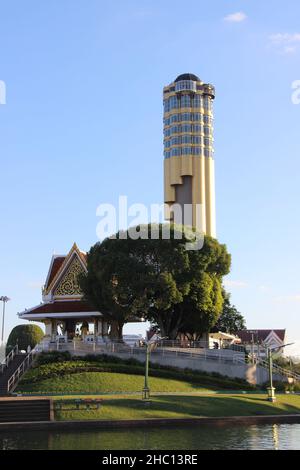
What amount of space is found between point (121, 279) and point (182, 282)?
4891 mm

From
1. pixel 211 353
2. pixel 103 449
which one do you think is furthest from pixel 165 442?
pixel 211 353

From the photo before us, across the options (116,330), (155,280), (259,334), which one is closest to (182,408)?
(155,280)

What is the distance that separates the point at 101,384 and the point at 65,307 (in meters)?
Answer: 16.7

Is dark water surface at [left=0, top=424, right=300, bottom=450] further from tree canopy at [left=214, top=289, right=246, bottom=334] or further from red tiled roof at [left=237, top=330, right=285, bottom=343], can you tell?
red tiled roof at [left=237, top=330, right=285, bottom=343]

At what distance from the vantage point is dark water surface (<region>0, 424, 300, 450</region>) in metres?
25.4

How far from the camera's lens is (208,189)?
3974 inches

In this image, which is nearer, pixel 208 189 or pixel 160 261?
pixel 160 261

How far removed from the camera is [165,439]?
27.2 meters

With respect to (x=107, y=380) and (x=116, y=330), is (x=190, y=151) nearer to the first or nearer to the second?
(x=116, y=330)

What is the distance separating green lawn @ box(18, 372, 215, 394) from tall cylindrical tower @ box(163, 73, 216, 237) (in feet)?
178

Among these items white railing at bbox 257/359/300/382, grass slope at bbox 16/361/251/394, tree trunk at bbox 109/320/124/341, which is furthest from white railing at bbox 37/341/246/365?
tree trunk at bbox 109/320/124/341

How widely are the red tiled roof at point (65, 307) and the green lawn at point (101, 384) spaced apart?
1361 cm
